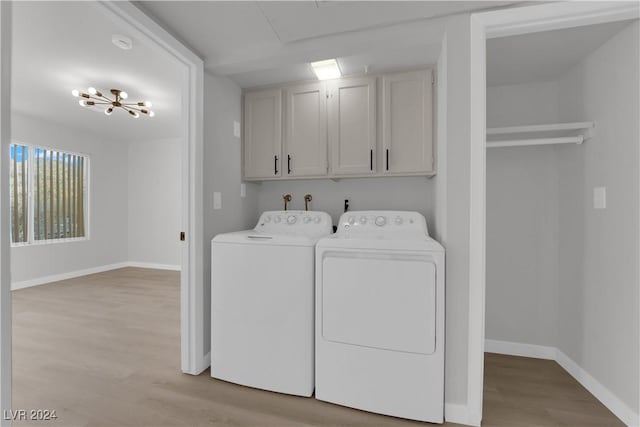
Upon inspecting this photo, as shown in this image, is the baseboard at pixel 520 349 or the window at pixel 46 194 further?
the window at pixel 46 194

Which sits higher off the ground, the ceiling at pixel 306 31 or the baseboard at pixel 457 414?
the ceiling at pixel 306 31

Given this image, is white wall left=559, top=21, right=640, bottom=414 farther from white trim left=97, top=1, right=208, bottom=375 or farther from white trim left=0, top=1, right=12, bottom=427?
white trim left=0, top=1, right=12, bottom=427

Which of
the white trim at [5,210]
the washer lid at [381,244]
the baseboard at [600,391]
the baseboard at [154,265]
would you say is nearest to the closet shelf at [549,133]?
the washer lid at [381,244]

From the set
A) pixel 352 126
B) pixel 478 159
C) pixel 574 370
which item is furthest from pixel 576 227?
pixel 352 126

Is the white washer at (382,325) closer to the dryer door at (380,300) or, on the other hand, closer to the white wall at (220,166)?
the dryer door at (380,300)

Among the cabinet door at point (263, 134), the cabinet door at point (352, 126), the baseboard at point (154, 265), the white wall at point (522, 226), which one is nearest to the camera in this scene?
the cabinet door at point (352, 126)

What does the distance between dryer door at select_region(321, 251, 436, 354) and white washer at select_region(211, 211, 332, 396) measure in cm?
15

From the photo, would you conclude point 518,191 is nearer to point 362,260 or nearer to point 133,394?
point 362,260

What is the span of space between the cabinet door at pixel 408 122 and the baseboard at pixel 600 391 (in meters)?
1.69

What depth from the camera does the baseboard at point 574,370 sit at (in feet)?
5.18

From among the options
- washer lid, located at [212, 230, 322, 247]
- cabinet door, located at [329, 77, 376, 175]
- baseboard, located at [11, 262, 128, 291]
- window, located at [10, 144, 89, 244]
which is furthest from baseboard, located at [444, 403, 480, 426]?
window, located at [10, 144, 89, 244]

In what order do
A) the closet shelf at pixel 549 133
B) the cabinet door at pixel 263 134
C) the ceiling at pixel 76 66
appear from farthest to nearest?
1. the cabinet door at pixel 263 134
2. the ceiling at pixel 76 66
3. the closet shelf at pixel 549 133

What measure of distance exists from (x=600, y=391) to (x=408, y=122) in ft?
6.88

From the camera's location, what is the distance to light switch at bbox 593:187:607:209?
1.79 metres
